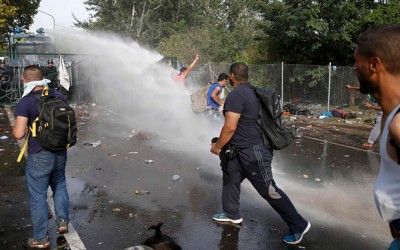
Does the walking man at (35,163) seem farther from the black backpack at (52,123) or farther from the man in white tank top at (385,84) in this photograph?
the man in white tank top at (385,84)

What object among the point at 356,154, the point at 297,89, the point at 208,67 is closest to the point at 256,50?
the point at 208,67

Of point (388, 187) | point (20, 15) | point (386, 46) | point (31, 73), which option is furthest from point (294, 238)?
point (20, 15)

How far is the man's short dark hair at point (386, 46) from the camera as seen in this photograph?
69.5 inches

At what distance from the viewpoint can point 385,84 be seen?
71.3 inches

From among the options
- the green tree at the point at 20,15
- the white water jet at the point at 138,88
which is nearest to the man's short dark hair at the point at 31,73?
the white water jet at the point at 138,88

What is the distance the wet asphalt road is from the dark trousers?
0.34m

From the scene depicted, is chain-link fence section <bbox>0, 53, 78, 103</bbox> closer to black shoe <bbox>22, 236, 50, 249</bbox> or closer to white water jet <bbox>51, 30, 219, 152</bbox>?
white water jet <bbox>51, 30, 219, 152</bbox>

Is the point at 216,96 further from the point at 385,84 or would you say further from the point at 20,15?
the point at 20,15

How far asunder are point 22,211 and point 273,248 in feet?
10.7

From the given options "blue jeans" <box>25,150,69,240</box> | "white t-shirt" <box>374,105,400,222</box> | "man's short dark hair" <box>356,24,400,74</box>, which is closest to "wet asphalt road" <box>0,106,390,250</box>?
"blue jeans" <box>25,150,69,240</box>

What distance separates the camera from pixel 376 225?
4902 mm

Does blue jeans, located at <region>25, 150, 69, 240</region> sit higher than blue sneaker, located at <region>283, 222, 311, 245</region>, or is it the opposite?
blue jeans, located at <region>25, 150, 69, 240</region>

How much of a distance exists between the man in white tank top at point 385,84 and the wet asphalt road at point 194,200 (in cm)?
268

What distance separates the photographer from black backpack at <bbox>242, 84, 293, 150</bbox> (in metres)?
4.38
